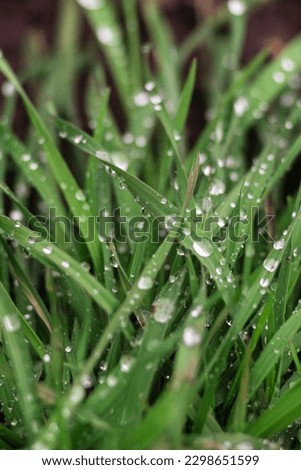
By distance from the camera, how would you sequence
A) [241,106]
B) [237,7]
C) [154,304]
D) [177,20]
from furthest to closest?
[177,20]
[237,7]
[241,106]
[154,304]

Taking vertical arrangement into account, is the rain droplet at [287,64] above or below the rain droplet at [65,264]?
above

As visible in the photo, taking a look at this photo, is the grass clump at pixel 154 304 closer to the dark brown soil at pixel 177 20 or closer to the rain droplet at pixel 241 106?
the rain droplet at pixel 241 106

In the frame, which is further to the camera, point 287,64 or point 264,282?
point 287,64

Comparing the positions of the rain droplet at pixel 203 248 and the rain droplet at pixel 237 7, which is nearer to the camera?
the rain droplet at pixel 203 248

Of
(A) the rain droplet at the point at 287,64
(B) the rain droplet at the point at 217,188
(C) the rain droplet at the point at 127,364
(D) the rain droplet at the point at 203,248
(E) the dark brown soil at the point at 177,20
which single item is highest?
(E) the dark brown soil at the point at 177,20

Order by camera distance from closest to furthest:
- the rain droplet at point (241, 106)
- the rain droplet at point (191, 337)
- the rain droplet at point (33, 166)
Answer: the rain droplet at point (191, 337) → the rain droplet at point (33, 166) → the rain droplet at point (241, 106)

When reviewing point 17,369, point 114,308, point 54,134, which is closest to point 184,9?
point 54,134

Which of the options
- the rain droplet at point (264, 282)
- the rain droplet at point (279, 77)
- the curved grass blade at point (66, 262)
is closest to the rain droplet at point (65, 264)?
the curved grass blade at point (66, 262)

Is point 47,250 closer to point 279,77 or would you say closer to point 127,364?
point 127,364

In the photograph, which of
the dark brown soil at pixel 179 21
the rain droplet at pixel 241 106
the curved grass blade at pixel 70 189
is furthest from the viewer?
the dark brown soil at pixel 179 21

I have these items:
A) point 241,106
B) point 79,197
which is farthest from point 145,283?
point 241,106

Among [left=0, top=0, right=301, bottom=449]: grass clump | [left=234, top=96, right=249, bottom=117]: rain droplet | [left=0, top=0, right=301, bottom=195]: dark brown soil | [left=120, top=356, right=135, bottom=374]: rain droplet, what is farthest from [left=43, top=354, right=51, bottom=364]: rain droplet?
[left=0, top=0, right=301, bottom=195]: dark brown soil
